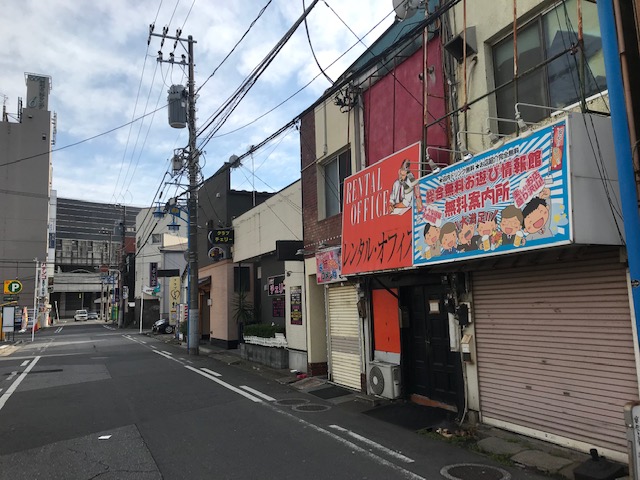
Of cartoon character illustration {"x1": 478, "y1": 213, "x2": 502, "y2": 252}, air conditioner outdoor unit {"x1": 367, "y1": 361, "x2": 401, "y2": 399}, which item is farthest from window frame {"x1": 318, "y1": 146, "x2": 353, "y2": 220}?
cartoon character illustration {"x1": 478, "y1": 213, "x2": 502, "y2": 252}

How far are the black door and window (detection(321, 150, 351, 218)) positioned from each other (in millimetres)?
3853

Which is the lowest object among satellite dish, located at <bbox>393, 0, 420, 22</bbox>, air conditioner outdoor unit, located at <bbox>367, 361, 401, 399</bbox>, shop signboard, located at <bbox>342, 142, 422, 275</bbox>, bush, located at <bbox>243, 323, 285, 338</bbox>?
air conditioner outdoor unit, located at <bbox>367, 361, 401, 399</bbox>

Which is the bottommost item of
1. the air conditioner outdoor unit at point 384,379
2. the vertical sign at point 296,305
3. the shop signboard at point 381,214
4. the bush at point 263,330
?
the air conditioner outdoor unit at point 384,379

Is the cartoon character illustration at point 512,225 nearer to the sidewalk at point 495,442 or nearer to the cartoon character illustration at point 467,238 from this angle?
the cartoon character illustration at point 467,238

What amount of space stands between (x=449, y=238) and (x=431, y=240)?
0.42 m

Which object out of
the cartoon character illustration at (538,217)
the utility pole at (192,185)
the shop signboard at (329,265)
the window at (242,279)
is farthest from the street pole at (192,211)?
the cartoon character illustration at (538,217)

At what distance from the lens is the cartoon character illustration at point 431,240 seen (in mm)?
6961

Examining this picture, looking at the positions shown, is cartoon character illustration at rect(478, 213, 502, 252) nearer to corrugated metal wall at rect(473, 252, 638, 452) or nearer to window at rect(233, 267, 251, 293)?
corrugated metal wall at rect(473, 252, 638, 452)

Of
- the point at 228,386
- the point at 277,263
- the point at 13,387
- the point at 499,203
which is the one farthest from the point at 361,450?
the point at 277,263

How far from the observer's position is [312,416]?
27.7 ft

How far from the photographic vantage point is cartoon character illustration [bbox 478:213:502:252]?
5.86 metres

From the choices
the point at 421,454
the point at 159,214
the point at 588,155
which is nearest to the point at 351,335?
the point at 421,454

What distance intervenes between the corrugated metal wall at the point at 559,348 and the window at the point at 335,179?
541cm

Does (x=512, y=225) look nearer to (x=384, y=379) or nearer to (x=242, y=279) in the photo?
(x=384, y=379)
